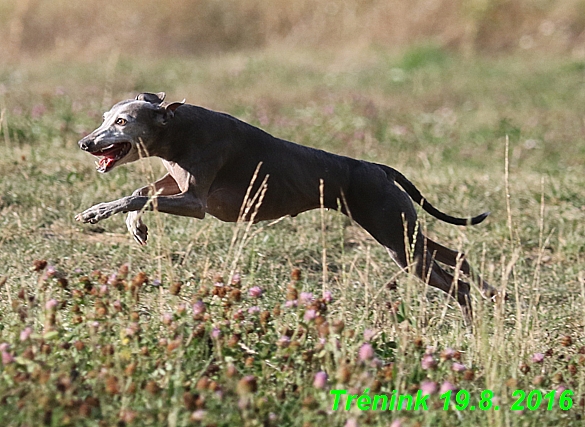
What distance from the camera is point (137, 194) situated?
5.06 metres

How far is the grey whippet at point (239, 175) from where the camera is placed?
497cm

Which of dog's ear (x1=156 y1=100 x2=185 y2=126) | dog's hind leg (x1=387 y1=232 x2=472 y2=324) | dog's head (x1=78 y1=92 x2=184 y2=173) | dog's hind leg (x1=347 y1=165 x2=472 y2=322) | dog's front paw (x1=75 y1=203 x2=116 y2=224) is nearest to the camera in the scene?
dog's front paw (x1=75 y1=203 x2=116 y2=224)

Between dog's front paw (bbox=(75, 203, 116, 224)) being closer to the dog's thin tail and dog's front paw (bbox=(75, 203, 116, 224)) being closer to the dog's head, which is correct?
the dog's head

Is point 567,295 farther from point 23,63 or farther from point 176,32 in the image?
point 176,32

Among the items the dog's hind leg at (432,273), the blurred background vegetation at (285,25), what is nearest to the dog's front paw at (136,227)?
the dog's hind leg at (432,273)

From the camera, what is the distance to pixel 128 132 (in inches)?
195

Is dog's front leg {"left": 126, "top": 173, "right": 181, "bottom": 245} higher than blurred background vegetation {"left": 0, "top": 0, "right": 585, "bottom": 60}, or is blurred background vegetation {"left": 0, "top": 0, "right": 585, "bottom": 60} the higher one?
blurred background vegetation {"left": 0, "top": 0, "right": 585, "bottom": 60}

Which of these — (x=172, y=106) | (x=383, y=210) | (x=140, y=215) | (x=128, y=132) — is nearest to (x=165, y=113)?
(x=172, y=106)

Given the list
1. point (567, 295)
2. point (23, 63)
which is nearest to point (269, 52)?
point (23, 63)

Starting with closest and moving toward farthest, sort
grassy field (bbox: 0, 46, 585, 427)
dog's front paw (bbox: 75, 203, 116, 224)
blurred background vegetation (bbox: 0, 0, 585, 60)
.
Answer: grassy field (bbox: 0, 46, 585, 427)
dog's front paw (bbox: 75, 203, 116, 224)
blurred background vegetation (bbox: 0, 0, 585, 60)

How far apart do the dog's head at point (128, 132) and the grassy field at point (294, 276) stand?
1.63 ft

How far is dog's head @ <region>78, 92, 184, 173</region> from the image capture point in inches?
193

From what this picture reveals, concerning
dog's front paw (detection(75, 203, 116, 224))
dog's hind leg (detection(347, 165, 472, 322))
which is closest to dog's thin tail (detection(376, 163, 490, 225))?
dog's hind leg (detection(347, 165, 472, 322))

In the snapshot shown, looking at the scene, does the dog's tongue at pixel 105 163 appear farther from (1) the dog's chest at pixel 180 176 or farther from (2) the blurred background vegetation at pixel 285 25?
(2) the blurred background vegetation at pixel 285 25
